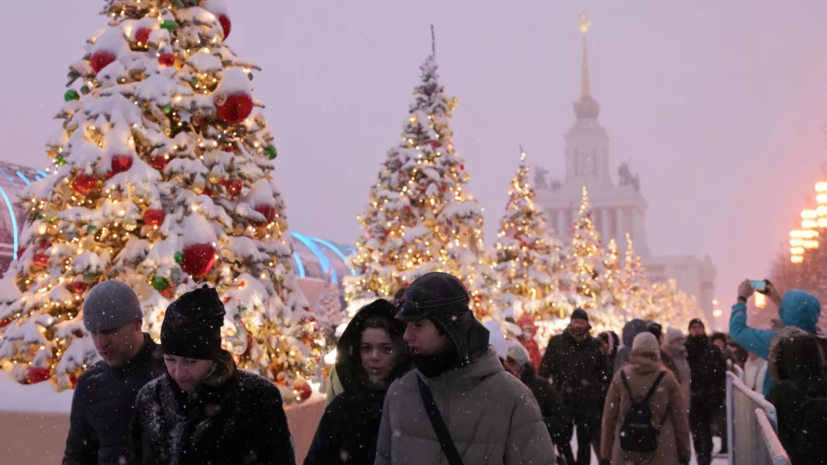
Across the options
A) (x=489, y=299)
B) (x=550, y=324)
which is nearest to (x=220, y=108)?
(x=489, y=299)

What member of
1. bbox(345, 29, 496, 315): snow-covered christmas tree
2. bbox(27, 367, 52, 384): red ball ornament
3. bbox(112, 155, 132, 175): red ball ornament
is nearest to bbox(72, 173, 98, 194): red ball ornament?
bbox(112, 155, 132, 175): red ball ornament

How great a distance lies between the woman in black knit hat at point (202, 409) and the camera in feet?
13.0

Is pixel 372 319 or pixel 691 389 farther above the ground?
pixel 372 319

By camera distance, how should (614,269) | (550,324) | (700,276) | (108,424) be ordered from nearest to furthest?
1. (108,424)
2. (550,324)
3. (614,269)
4. (700,276)

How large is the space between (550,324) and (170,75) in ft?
82.7

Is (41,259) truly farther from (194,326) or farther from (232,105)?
(194,326)

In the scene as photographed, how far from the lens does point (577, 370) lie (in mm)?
11570

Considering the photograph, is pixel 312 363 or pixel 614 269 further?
pixel 614 269

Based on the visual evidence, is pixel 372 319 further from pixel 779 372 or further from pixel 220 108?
pixel 220 108

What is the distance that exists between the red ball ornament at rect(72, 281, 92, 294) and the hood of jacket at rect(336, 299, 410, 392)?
5.39 metres

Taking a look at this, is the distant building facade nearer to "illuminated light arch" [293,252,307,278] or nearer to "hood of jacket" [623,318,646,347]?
"illuminated light arch" [293,252,307,278]

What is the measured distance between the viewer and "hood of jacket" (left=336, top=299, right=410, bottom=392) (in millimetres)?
4734

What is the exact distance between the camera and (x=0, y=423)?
897cm

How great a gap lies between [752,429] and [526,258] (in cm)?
2657
